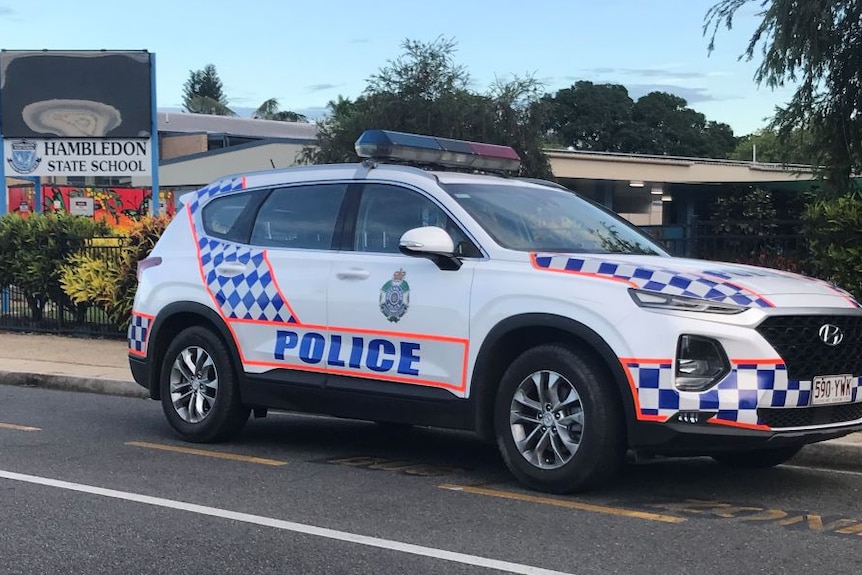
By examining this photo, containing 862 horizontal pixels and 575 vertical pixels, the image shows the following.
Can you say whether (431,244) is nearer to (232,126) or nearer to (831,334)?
(831,334)

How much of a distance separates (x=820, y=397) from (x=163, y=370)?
4.70 metres

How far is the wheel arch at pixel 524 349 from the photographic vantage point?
237 inches

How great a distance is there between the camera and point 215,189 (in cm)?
862

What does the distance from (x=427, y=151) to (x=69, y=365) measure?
723cm

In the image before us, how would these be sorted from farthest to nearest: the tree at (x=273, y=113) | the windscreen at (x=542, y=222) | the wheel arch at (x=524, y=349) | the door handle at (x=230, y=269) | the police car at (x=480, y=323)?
the tree at (x=273, y=113)
the door handle at (x=230, y=269)
the windscreen at (x=542, y=222)
the wheel arch at (x=524, y=349)
the police car at (x=480, y=323)

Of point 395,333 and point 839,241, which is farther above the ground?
point 839,241

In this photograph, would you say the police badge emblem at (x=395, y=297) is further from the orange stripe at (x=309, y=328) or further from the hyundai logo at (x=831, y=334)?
the hyundai logo at (x=831, y=334)

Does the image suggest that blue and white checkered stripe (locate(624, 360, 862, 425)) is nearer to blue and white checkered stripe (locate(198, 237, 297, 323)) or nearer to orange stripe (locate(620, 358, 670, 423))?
orange stripe (locate(620, 358, 670, 423))

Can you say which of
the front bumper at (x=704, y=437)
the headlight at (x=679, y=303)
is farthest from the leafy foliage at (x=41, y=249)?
the front bumper at (x=704, y=437)

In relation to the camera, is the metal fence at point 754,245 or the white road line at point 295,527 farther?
the metal fence at point 754,245

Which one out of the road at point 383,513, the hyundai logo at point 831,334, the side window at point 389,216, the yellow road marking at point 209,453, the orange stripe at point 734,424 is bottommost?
the yellow road marking at point 209,453

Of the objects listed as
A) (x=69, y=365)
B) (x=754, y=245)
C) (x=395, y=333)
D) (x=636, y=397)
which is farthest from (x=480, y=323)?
(x=69, y=365)

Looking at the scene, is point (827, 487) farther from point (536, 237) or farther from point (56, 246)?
point (56, 246)

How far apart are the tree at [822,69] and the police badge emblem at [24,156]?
12350 millimetres
